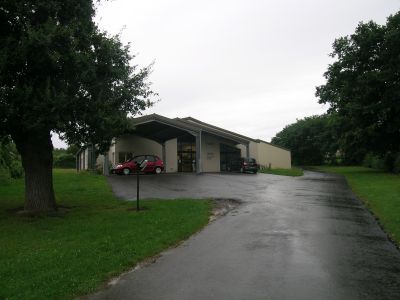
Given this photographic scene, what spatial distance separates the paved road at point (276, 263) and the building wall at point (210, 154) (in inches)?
1275

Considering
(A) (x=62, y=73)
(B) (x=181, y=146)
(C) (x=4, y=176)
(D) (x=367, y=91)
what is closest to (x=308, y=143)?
(B) (x=181, y=146)

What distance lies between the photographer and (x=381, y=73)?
1358 inches

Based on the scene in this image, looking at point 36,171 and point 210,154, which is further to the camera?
point 210,154

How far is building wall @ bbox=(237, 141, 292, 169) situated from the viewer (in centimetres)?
5181

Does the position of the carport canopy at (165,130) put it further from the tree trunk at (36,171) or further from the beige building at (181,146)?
the tree trunk at (36,171)

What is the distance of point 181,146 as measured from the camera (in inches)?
1740

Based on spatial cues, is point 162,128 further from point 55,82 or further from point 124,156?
point 55,82

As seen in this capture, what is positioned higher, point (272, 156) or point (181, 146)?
point (181, 146)

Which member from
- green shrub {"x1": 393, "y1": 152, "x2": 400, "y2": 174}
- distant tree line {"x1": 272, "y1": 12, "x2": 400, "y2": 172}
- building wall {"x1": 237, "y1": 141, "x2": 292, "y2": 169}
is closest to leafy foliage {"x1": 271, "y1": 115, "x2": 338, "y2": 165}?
building wall {"x1": 237, "y1": 141, "x2": 292, "y2": 169}

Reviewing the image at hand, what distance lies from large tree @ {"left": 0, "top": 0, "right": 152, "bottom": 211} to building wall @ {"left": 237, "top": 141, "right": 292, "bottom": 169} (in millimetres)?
37774

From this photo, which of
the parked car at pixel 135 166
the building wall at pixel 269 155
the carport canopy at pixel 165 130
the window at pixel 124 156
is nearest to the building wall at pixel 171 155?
the carport canopy at pixel 165 130

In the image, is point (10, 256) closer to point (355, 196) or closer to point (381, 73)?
point (355, 196)

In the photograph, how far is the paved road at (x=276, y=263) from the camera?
6094 mm

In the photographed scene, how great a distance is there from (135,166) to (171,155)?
9.38m
